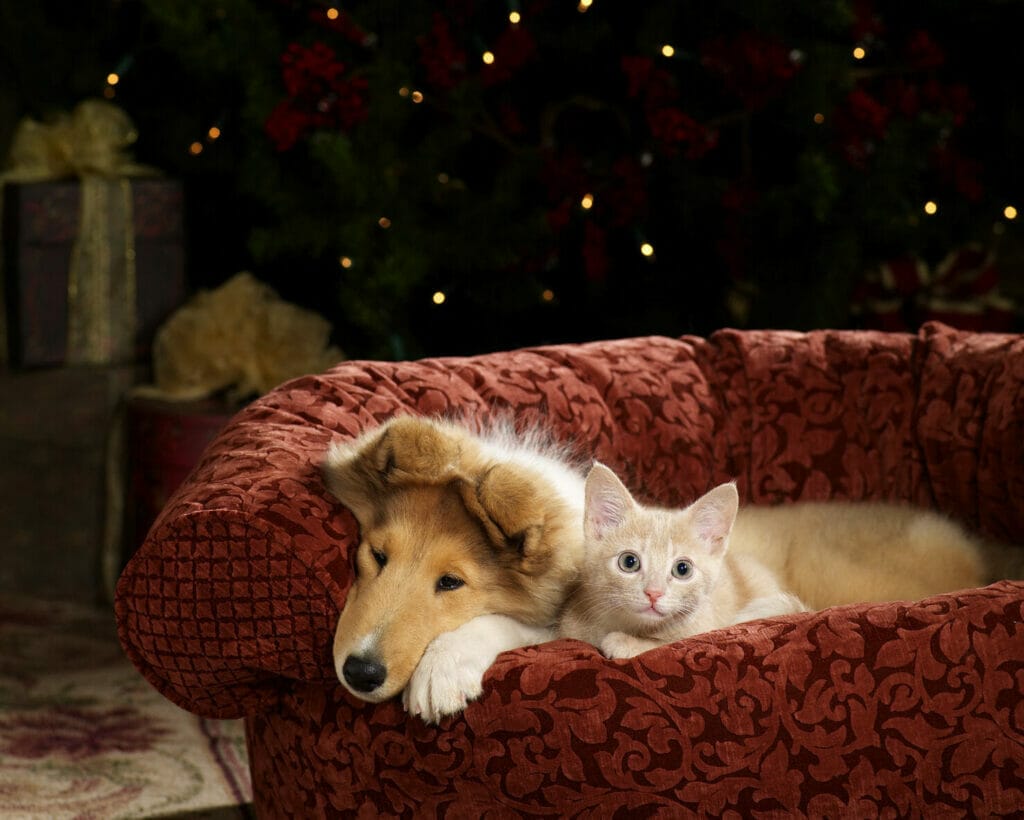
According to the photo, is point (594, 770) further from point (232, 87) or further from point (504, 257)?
point (232, 87)

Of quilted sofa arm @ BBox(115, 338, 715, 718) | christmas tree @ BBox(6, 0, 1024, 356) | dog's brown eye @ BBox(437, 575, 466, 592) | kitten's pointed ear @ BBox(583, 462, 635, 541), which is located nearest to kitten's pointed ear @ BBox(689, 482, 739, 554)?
kitten's pointed ear @ BBox(583, 462, 635, 541)

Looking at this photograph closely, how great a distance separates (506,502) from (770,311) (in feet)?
7.00

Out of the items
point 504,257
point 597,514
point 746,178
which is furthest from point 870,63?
point 597,514

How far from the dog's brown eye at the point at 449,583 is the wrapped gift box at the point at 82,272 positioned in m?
2.62

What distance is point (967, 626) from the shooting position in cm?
206

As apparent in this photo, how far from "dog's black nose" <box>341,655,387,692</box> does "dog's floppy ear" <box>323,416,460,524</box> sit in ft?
1.08

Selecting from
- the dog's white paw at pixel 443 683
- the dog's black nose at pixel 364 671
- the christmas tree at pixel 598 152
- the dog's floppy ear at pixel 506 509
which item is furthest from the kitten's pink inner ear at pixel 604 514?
the christmas tree at pixel 598 152

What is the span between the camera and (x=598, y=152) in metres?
4.28

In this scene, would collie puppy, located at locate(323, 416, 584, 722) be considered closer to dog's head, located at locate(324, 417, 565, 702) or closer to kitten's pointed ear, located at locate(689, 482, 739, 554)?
dog's head, located at locate(324, 417, 565, 702)

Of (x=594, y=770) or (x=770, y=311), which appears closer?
(x=594, y=770)

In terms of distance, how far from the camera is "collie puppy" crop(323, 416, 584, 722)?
202 centimetres

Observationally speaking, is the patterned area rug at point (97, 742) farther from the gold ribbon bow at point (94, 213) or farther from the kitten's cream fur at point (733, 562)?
the kitten's cream fur at point (733, 562)

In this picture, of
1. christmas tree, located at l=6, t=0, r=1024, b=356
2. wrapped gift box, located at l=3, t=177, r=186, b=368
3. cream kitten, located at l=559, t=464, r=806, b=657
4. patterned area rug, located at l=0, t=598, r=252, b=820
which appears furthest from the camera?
wrapped gift box, located at l=3, t=177, r=186, b=368

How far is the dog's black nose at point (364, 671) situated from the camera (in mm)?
1993
